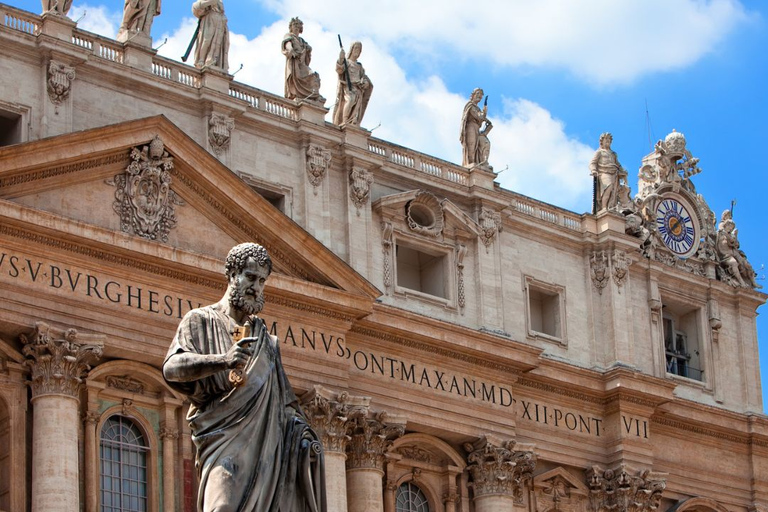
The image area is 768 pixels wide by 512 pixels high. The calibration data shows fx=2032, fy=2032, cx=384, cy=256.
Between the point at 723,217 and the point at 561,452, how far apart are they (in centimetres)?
879

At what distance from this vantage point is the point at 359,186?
37500mm

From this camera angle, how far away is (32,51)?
33719 millimetres

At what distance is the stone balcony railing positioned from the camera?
112 ft

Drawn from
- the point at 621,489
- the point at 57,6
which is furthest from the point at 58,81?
the point at 621,489

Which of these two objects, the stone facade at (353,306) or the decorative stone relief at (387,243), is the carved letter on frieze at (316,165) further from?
the decorative stone relief at (387,243)

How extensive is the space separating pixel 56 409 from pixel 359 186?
8.57m

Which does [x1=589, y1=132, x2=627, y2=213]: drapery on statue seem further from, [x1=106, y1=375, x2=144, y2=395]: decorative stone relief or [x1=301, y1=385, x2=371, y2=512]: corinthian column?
[x1=106, y1=375, x2=144, y2=395]: decorative stone relief

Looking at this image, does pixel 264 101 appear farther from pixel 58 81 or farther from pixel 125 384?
pixel 125 384

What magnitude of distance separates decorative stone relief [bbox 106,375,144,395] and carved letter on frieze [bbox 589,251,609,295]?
39.2 ft

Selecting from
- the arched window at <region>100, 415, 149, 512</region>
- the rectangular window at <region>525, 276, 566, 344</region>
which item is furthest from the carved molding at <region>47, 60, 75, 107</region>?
the rectangular window at <region>525, 276, 566, 344</region>

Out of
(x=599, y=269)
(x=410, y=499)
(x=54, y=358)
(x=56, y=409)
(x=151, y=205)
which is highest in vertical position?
(x=599, y=269)

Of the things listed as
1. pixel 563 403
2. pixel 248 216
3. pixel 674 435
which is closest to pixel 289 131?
pixel 248 216

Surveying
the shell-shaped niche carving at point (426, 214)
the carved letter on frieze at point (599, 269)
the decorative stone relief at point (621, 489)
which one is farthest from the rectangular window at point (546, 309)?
the decorative stone relief at point (621, 489)

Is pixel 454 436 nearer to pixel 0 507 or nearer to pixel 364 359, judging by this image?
pixel 364 359
